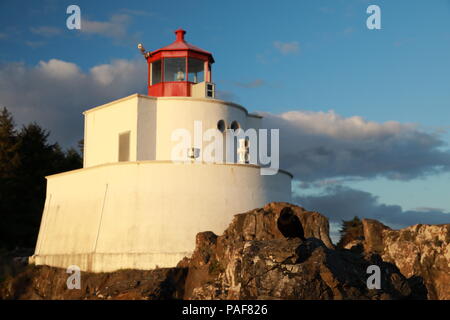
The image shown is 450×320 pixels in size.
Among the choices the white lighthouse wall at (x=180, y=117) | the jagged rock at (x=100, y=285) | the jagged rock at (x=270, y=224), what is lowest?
the jagged rock at (x=100, y=285)

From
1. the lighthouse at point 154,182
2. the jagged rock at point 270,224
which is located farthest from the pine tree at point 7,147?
the jagged rock at point 270,224

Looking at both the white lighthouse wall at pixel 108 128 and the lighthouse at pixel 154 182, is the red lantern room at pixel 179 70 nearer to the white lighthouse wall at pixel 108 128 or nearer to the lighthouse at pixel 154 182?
the lighthouse at pixel 154 182

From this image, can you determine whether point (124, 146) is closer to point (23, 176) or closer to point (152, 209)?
point (152, 209)

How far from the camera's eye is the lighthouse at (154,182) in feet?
83.2

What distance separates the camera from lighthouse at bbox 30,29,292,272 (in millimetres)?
25359

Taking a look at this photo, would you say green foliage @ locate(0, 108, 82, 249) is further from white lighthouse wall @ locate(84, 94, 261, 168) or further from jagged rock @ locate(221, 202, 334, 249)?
jagged rock @ locate(221, 202, 334, 249)

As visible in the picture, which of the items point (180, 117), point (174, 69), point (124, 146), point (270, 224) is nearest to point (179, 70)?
point (174, 69)

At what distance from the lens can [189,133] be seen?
29188 mm

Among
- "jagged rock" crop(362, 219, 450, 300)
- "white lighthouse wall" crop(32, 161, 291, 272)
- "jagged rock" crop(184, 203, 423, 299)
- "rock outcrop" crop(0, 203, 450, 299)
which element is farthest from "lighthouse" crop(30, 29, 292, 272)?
"jagged rock" crop(362, 219, 450, 300)

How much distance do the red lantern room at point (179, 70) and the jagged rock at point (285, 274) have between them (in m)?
9.18

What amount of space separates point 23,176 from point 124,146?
1097 cm

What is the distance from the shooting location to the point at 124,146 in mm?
28969
